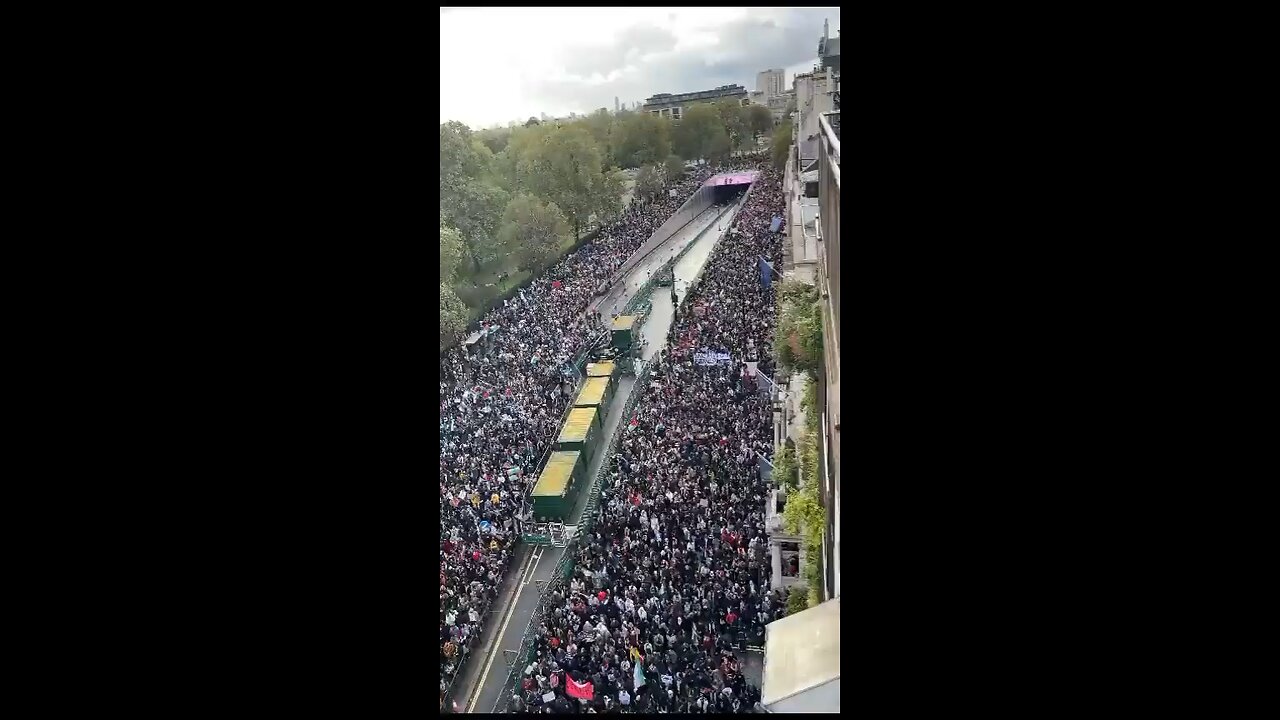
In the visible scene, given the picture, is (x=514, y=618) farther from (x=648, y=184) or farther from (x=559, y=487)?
(x=648, y=184)

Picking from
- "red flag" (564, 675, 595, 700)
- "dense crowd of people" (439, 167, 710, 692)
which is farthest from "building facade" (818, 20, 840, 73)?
"red flag" (564, 675, 595, 700)

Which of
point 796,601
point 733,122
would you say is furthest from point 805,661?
point 733,122

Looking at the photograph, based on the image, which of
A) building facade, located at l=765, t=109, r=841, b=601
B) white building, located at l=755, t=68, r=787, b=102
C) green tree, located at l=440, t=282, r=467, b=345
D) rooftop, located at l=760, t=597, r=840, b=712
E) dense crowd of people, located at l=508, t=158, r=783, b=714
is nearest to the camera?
rooftop, located at l=760, t=597, r=840, b=712

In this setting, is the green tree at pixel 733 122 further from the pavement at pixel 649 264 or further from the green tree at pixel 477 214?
the green tree at pixel 477 214

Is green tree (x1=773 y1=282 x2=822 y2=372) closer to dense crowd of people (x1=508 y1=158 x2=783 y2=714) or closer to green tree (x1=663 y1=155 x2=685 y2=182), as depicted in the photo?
dense crowd of people (x1=508 y1=158 x2=783 y2=714)

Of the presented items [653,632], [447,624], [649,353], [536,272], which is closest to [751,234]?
[649,353]

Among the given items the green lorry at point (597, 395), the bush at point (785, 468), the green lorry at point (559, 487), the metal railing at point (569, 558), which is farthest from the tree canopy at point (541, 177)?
the bush at point (785, 468)

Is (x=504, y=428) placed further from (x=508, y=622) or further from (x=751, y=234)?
(x=751, y=234)
